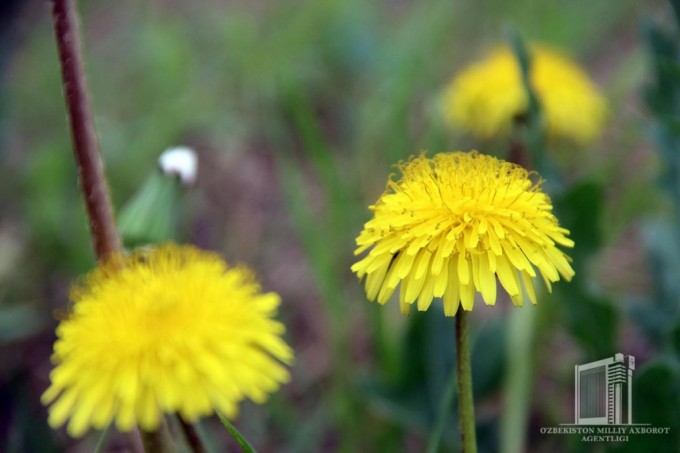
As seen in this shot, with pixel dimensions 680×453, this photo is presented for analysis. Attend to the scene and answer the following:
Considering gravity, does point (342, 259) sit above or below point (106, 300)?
above

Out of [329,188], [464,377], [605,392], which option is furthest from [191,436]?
[329,188]

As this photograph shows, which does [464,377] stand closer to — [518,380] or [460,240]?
[460,240]

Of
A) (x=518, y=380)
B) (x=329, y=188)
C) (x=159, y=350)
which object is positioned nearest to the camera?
(x=159, y=350)

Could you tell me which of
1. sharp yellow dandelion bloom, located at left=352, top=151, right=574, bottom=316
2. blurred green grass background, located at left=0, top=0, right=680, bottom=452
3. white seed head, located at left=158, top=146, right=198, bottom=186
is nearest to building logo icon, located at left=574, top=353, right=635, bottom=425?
blurred green grass background, located at left=0, top=0, right=680, bottom=452

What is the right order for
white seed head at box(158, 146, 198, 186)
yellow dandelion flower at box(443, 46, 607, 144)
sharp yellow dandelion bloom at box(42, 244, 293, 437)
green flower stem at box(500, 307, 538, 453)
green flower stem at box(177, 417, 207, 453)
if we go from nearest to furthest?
sharp yellow dandelion bloom at box(42, 244, 293, 437) → green flower stem at box(177, 417, 207, 453) → white seed head at box(158, 146, 198, 186) → green flower stem at box(500, 307, 538, 453) → yellow dandelion flower at box(443, 46, 607, 144)

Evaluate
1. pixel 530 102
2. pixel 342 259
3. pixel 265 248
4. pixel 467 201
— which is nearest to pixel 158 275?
pixel 467 201

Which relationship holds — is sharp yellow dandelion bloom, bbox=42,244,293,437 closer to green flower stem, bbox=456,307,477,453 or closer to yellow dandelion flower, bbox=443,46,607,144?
green flower stem, bbox=456,307,477,453

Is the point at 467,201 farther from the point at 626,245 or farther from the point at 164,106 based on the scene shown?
the point at 164,106
